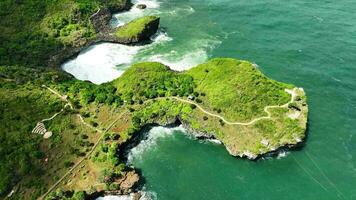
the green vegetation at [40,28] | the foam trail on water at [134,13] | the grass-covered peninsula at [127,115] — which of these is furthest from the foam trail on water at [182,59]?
the foam trail on water at [134,13]

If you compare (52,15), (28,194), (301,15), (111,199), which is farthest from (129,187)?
(301,15)

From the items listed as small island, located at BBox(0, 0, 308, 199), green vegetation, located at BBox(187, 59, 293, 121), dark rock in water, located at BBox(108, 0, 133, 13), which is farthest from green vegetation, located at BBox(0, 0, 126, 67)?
green vegetation, located at BBox(187, 59, 293, 121)

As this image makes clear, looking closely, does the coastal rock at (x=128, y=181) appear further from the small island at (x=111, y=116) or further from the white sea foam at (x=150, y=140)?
the white sea foam at (x=150, y=140)

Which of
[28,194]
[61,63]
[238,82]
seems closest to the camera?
[28,194]

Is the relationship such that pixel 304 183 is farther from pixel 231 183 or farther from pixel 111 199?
pixel 111 199

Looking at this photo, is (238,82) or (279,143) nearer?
(279,143)

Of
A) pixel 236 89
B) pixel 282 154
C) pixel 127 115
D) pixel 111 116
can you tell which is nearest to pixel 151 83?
pixel 127 115
